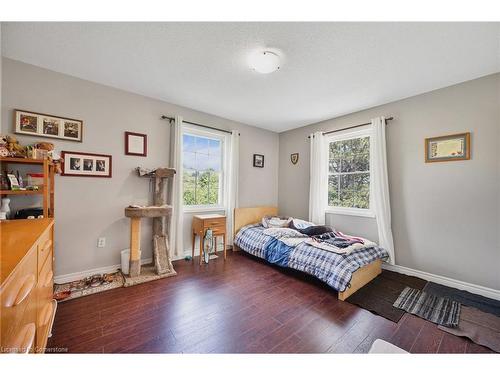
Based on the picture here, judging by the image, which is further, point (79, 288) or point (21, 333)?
point (79, 288)

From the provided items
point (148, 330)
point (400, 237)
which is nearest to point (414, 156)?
point (400, 237)

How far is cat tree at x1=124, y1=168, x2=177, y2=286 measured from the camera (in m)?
2.47

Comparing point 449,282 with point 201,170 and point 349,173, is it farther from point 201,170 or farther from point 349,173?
point 201,170

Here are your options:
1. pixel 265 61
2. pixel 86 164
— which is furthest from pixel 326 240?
pixel 86 164

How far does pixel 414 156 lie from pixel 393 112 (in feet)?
2.24

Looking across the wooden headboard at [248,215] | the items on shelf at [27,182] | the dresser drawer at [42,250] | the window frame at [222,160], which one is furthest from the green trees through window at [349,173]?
the items on shelf at [27,182]

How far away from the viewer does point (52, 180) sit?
2.12 m

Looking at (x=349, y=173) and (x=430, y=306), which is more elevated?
(x=349, y=173)

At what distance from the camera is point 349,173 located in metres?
3.39

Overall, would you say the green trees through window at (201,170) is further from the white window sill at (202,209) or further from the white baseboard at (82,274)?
the white baseboard at (82,274)

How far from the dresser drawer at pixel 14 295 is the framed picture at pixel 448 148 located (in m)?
3.60

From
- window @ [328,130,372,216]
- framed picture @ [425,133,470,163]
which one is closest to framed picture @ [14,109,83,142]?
window @ [328,130,372,216]

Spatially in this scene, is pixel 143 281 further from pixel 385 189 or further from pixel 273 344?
pixel 385 189

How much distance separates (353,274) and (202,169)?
8.64 feet
